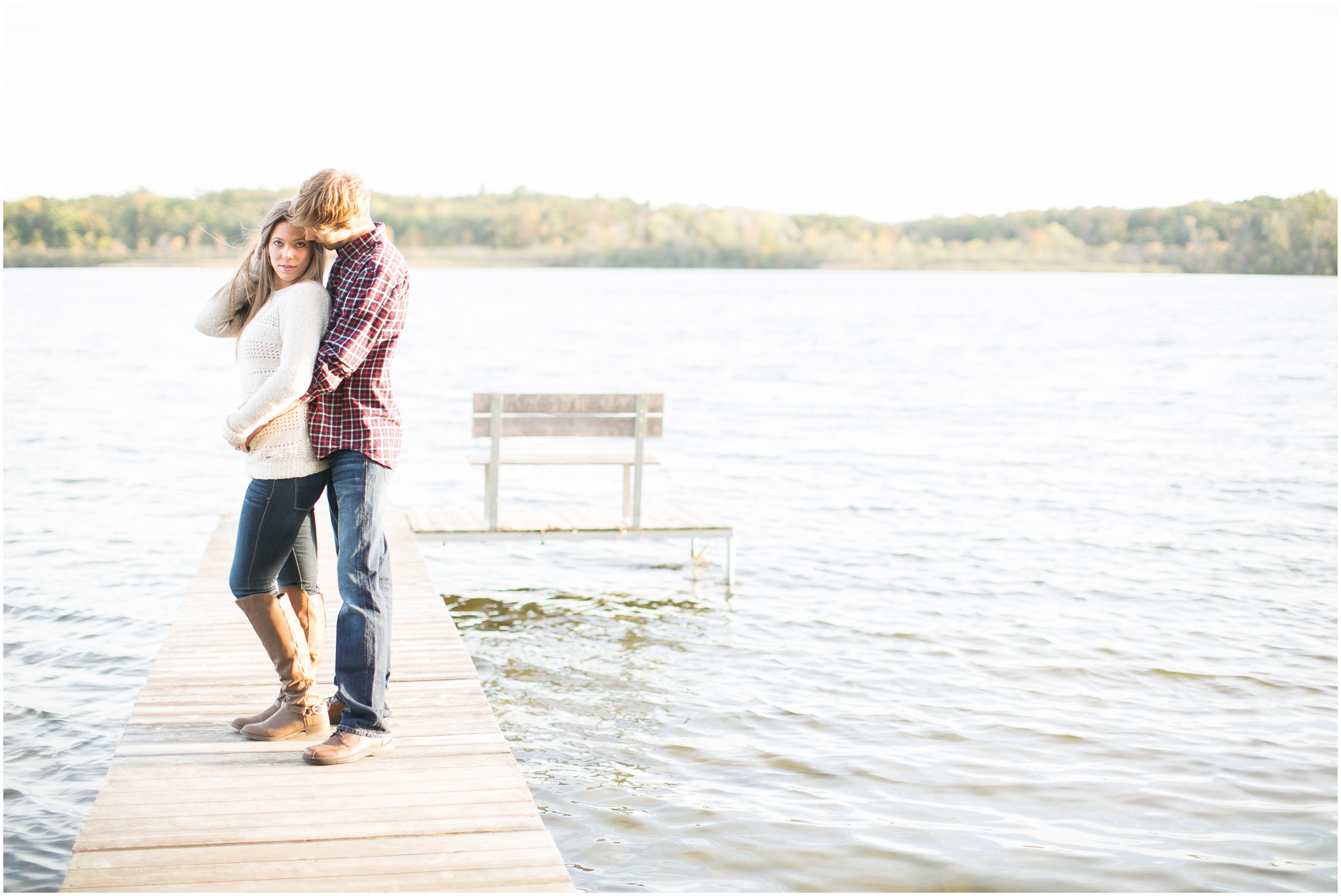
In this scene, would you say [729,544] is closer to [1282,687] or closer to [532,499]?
[1282,687]

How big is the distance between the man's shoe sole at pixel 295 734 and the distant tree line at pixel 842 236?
66.0 meters

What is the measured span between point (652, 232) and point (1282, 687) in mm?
93747

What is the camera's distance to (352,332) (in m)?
3.40

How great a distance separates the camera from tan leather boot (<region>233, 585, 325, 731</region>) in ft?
12.9

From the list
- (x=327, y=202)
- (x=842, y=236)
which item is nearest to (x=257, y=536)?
(x=327, y=202)

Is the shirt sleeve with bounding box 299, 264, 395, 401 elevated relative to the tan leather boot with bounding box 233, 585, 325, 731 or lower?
elevated

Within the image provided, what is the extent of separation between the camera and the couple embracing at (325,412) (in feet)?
11.2

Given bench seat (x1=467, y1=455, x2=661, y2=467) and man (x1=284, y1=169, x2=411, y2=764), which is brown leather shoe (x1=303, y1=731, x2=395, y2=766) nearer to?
man (x1=284, y1=169, x2=411, y2=764)

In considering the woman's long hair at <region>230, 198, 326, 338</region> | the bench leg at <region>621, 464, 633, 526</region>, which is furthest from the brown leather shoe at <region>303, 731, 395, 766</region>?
the bench leg at <region>621, 464, 633, 526</region>

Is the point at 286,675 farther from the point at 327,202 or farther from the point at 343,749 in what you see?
the point at 327,202

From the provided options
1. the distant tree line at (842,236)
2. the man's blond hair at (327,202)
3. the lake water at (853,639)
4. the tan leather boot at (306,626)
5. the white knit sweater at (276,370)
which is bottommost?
the lake water at (853,639)

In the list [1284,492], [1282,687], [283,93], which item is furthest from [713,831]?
[283,93]

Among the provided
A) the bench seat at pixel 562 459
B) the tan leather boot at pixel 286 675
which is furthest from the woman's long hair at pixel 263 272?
the bench seat at pixel 562 459

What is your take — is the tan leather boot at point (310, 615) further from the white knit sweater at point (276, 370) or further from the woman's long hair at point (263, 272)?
the woman's long hair at point (263, 272)
